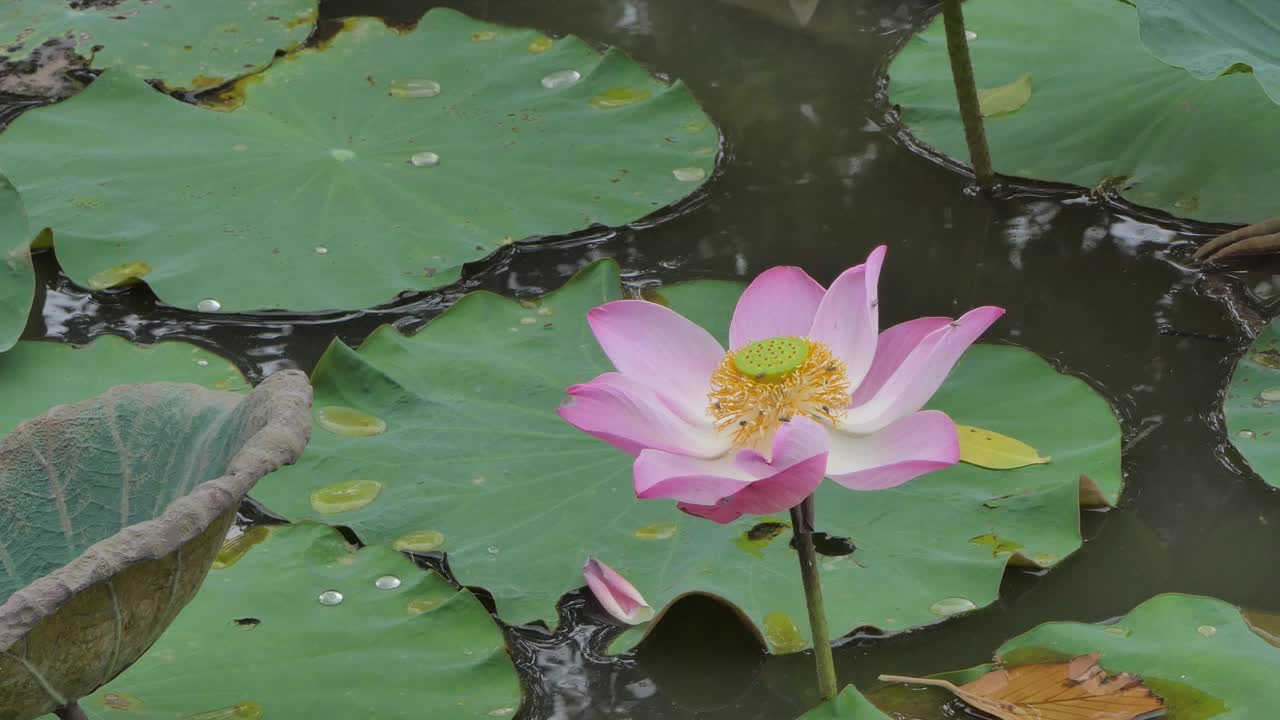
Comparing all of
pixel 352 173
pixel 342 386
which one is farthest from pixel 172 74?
pixel 342 386

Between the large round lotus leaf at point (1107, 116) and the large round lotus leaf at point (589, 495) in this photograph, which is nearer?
the large round lotus leaf at point (589, 495)

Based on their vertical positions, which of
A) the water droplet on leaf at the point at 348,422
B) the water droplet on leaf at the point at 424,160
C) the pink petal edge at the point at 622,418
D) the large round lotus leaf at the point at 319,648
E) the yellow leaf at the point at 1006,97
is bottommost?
the large round lotus leaf at the point at 319,648

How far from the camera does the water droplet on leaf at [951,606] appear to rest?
170 centimetres

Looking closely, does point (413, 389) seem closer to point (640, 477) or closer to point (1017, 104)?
point (640, 477)

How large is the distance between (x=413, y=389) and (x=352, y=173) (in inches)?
29.4

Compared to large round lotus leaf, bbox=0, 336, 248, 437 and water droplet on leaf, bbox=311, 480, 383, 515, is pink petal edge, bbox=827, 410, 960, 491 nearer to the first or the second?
water droplet on leaf, bbox=311, 480, 383, 515

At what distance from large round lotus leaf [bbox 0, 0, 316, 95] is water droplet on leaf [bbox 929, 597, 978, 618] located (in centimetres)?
211

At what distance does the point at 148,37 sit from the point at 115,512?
209 centimetres

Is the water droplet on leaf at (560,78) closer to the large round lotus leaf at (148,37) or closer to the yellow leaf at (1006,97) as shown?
the large round lotus leaf at (148,37)

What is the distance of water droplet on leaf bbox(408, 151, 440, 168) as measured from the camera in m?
2.67

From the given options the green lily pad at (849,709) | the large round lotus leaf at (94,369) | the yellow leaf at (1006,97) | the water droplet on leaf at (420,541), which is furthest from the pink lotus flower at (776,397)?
the yellow leaf at (1006,97)

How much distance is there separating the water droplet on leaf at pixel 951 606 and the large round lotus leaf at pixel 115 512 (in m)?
0.86

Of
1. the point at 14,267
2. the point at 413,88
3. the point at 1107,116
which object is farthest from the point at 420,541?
the point at 1107,116

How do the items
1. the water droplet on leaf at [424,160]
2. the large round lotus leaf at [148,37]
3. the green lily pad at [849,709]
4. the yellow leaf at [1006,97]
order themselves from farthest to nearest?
the large round lotus leaf at [148,37]
the yellow leaf at [1006,97]
the water droplet on leaf at [424,160]
the green lily pad at [849,709]
